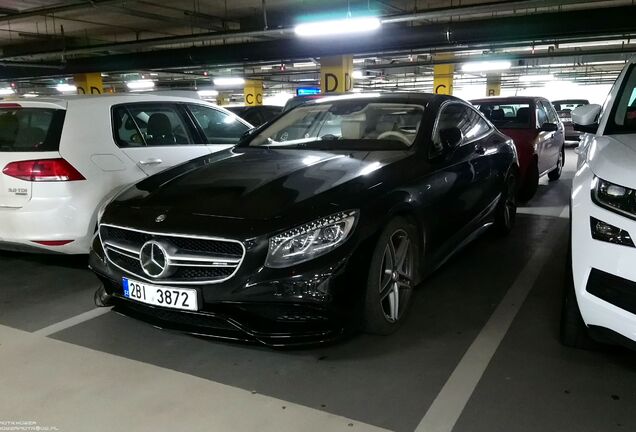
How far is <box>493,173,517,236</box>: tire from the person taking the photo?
4.76 meters

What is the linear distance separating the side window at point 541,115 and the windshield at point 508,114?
0.17 metres

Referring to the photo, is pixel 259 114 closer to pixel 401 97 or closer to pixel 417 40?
pixel 417 40

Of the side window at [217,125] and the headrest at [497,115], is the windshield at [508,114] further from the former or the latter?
the side window at [217,125]

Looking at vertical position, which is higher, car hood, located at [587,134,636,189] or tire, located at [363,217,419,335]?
car hood, located at [587,134,636,189]

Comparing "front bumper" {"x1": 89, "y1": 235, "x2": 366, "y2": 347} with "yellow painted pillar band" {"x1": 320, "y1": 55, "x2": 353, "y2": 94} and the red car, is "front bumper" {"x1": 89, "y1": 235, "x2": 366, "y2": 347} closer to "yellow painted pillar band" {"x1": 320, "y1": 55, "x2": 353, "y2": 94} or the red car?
the red car

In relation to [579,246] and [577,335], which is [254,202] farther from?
[577,335]

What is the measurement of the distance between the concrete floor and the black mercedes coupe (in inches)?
9.5

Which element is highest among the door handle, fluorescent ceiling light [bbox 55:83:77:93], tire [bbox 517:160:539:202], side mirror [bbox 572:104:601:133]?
fluorescent ceiling light [bbox 55:83:77:93]

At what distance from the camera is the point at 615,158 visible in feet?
7.52

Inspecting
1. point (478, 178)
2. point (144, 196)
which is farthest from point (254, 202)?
point (478, 178)

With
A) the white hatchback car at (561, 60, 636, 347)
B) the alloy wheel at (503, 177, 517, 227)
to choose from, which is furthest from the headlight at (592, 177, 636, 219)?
the alloy wheel at (503, 177, 517, 227)

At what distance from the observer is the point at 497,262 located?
13.9 ft

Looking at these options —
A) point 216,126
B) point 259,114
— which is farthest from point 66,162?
point 259,114

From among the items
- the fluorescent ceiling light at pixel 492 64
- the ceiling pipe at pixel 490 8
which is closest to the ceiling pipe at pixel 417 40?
the ceiling pipe at pixel 490 8
